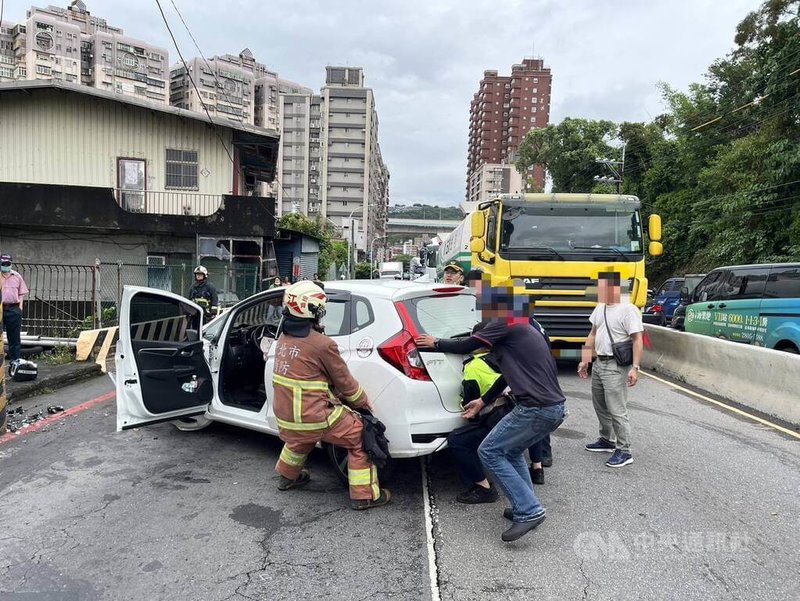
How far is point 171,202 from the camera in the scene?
19172mm

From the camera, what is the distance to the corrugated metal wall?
18.7 m

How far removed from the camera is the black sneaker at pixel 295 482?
14.4 feet

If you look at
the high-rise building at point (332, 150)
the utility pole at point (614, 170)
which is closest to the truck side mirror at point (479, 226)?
the utility pole at point (614, 170)

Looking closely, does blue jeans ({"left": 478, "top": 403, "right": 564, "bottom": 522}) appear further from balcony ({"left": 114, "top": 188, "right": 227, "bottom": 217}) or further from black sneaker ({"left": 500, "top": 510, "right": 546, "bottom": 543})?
balcony ({"left": 114, "top": 188, "right": 227, "bottom": 217})

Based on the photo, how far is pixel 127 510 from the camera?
4.09 m

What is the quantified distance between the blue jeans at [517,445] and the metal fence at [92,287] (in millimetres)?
9810

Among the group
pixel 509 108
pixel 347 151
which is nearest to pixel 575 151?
pixel 347 151

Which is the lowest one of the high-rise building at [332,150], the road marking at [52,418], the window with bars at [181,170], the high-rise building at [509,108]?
the road marking at [52,418]

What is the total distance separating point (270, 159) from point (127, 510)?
2035 cm

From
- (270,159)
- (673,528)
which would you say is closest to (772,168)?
(270,159)

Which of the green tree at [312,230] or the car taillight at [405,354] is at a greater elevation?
the green tree at [312,230]

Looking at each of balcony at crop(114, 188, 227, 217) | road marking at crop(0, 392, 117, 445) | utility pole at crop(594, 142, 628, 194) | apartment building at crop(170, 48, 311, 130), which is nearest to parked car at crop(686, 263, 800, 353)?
road marking at crop(0, 392, 117, 445)

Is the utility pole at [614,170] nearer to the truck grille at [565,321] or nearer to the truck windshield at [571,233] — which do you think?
the truck windshield at [571,233]

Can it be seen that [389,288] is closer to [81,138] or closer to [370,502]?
[370,502]
